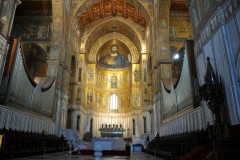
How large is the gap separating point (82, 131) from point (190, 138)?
20.0 m

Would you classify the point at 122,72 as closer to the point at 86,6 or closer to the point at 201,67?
the point at 86,6

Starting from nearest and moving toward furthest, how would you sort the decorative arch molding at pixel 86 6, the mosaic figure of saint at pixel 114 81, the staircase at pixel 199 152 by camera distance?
1. the staircase at pixel 199 152
2. the decorative arch molding at pixel 86 6
3. the mosaic figure of saint at pixel 114 81

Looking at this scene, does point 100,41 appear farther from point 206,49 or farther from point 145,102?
point 206,49

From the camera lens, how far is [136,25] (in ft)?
87.5

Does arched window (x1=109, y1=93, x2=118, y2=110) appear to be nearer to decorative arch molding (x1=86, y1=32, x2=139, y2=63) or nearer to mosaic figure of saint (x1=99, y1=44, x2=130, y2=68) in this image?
mosaic figure of saint (x1=99, y1=44, x2=130, y2=68)

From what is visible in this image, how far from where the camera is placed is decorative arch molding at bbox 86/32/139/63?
1154 inches

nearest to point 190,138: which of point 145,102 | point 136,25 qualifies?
point 145,102

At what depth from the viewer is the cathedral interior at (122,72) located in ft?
21.1

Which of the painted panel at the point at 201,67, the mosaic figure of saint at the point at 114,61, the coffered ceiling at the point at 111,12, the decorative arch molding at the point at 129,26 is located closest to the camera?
the painted panel at the point at 201,67

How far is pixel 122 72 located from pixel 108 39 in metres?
6.18

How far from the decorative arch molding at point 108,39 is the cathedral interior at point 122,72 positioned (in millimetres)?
153

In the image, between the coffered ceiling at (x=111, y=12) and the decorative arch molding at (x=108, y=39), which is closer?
the coffered ceiling at (x=111, y=12)

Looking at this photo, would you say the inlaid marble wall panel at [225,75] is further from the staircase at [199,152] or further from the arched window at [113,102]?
the arched window at [113,102]

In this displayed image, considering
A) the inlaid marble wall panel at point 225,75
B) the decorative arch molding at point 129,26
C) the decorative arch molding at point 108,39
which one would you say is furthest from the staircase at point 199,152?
the decorative arch molding at point 108,39
